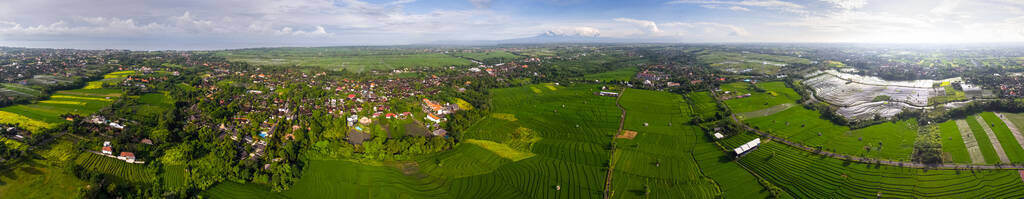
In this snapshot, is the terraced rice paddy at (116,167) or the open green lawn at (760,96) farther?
the open green lawn at (760,96)

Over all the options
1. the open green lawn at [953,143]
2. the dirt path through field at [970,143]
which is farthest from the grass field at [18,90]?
the dirt path through field at [970,143]

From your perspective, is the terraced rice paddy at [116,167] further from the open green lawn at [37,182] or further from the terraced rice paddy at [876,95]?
the terraced rice paddy at [876,95]

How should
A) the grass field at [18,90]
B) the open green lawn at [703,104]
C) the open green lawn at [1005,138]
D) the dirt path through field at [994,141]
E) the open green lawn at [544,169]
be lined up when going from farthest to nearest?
1. the open green lawn at [703,104]
2. the grass field at [18,90]
3. the open green lawn at [1005,138]
4. the dirt path through field at [994,141]
5. the open green lawn at [544,169]

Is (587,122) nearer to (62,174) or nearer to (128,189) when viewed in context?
(128,189)

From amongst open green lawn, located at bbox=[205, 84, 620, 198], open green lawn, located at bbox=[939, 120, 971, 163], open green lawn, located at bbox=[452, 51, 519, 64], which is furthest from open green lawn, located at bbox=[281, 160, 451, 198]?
open green lawn, located at bbox=[452, 51, 519, 64]

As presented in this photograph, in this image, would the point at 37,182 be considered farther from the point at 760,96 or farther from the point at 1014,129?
the point at 760,96

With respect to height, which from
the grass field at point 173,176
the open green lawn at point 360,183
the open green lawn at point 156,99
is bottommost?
the open green lawn at point 360,183

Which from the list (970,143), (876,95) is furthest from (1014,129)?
(876,95)
